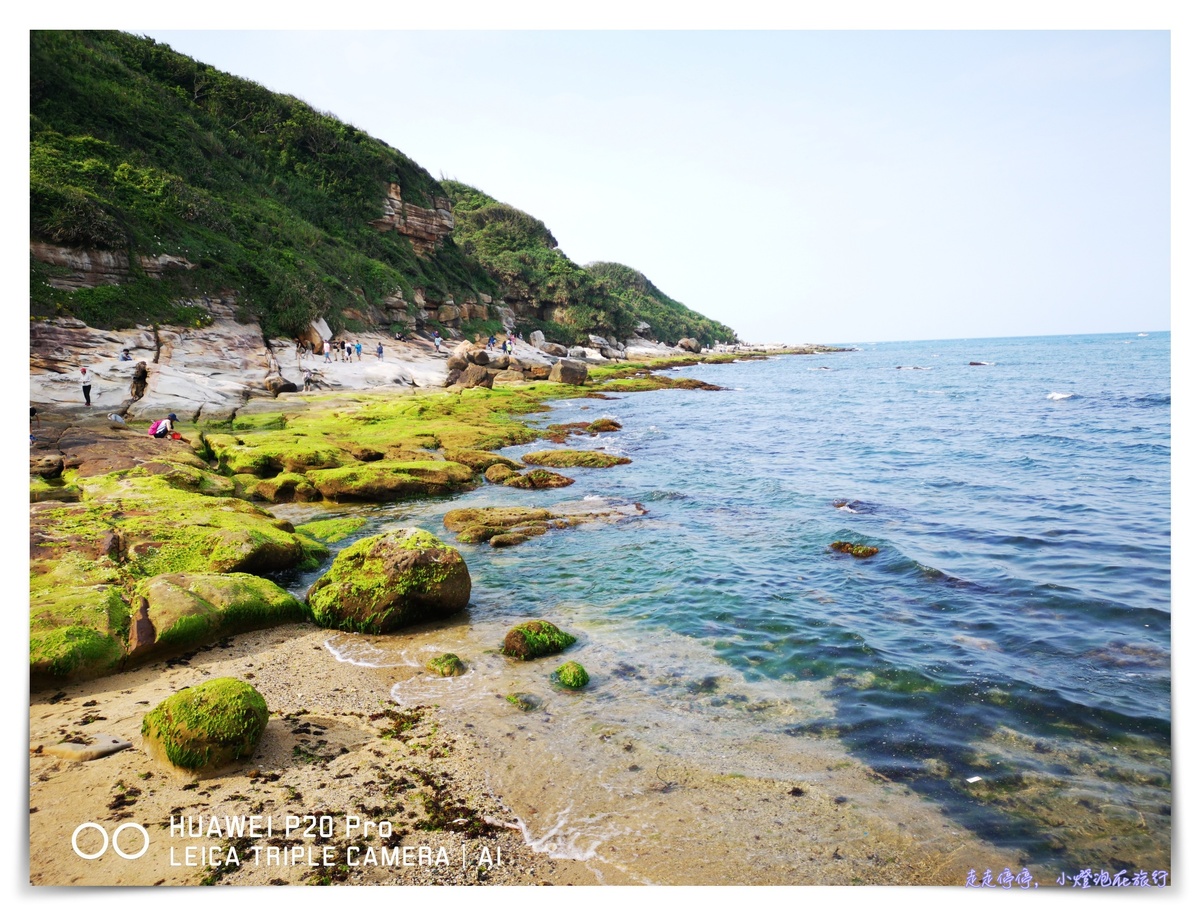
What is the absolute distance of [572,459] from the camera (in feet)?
74.8

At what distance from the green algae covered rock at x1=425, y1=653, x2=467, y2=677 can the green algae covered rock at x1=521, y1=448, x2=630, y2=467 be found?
14111mm

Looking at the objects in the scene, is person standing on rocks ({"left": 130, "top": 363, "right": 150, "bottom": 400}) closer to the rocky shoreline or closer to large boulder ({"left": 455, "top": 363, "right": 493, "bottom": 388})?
the rocky shoreline

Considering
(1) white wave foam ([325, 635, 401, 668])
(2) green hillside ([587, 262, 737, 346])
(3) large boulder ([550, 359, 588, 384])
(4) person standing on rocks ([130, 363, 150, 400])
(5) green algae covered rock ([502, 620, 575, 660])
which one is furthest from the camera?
(2) green hillside ([587, 262, 737, 346])

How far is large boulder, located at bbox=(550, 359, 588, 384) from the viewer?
53500mm

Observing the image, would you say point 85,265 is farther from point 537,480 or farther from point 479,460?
point 537,480

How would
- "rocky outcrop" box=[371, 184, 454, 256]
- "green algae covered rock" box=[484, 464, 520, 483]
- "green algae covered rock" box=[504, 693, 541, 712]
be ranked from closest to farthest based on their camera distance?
"green algae covered rock" box=[504, 693, 541, 712]
"green algae covered rock" box=[484, 464, 520, 483]
"rocky outcrop" box=[371, 184, 454, 256]

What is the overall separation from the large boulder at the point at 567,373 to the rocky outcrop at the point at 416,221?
28.3 m

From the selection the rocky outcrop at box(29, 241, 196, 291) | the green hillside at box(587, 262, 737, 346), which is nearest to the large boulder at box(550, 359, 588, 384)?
the rocky outcrop at box(29, 241, 196, 291)

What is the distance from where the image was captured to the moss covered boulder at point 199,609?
8.12 meters

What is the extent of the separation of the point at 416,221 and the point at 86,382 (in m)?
50.9

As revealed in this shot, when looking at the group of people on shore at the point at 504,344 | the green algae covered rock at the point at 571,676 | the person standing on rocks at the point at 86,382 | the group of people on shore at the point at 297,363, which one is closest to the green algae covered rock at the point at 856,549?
the green algae covered rock at the point at 571,676

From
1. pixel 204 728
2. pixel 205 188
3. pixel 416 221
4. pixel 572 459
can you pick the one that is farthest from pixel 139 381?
pixel 416 221

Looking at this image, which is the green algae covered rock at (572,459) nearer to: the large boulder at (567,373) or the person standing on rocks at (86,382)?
the person standing on rocks at (86,382)

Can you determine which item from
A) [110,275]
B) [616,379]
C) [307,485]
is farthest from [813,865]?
[616,379]
